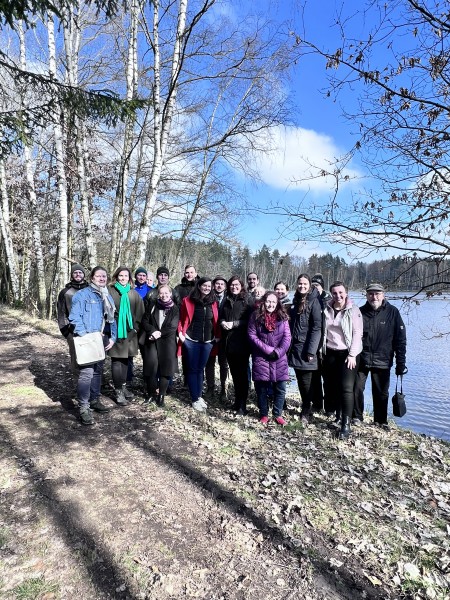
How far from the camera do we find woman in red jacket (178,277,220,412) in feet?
20.0

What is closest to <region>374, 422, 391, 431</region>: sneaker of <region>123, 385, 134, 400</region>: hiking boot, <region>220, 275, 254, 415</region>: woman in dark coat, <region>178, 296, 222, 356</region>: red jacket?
<region>220, 275, 254, 415</region>: woman in dark coat

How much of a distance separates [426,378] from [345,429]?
1001cm

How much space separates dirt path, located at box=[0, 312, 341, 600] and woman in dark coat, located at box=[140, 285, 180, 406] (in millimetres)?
1076

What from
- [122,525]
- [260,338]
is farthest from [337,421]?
[122,525]

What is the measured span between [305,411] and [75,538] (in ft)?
13.4

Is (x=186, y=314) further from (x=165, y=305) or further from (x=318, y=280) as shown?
(x=318, y=280)

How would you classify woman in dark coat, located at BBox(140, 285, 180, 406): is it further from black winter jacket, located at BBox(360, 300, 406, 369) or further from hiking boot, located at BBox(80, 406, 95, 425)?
black winter jacket, located at BBox(360, 300, 406, 369)

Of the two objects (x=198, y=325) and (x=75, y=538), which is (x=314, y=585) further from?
(x=198, y=325)

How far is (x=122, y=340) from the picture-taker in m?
5.96

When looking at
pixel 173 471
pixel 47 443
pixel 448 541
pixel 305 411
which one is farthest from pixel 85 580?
pixel 305 411

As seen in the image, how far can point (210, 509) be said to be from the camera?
3.58 meters

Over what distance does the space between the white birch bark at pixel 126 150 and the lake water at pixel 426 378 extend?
6907mm

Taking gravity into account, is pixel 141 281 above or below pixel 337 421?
above

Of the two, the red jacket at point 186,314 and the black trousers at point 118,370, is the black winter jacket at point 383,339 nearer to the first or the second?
the red jacket at point 186,314
